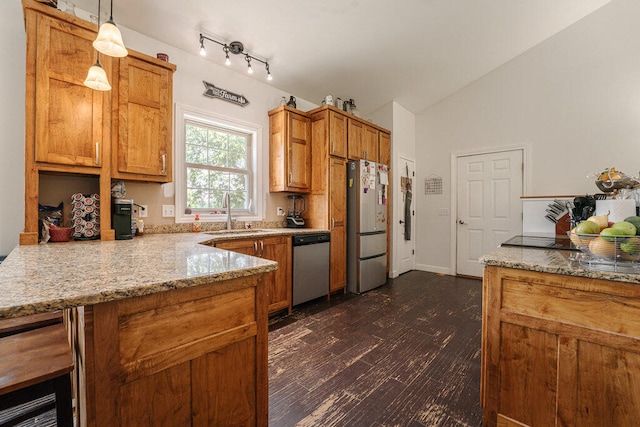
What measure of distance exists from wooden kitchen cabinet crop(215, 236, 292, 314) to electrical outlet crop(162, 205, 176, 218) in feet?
2.72

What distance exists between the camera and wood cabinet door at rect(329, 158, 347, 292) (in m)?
3.44

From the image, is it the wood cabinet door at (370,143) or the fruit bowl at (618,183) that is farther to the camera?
the wood cabinet door at (370,143)

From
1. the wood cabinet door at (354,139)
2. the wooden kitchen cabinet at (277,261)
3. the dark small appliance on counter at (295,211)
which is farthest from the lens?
the wood cabinet door at (354,139)

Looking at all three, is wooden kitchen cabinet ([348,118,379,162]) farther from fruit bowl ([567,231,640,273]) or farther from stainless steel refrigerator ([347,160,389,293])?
fruit bowl ([567,231,640,273])

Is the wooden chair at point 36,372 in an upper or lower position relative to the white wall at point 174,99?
lower

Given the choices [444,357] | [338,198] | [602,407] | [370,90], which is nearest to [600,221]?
[602,407]

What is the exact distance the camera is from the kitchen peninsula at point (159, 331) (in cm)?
74

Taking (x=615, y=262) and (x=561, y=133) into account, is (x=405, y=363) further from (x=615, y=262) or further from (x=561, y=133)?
(x=561, y=133)

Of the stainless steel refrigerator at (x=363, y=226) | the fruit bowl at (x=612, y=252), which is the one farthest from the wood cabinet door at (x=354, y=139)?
the fruit bowl at (x=612, y=252)

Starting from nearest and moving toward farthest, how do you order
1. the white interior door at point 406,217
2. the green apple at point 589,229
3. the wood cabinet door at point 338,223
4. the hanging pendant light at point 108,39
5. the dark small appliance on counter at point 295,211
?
the green apple at point 589,229 → the hanging pendant light at point 108,39 → the wood cabinet door at point 338,223 → the dark small appliance on counter at point 295,211 → the white interior door at point 406,217

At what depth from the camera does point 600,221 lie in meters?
1.19

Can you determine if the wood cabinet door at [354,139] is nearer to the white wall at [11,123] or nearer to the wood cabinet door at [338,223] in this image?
the wood cabinet door at [338,223]

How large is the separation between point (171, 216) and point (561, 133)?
16.7ft

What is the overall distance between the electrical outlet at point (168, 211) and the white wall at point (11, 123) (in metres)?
0.95
